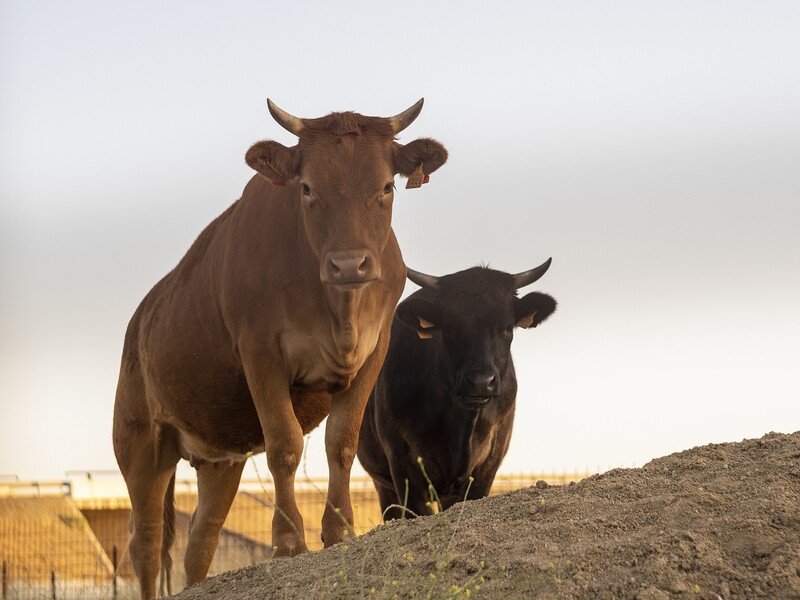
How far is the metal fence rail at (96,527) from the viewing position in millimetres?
17031

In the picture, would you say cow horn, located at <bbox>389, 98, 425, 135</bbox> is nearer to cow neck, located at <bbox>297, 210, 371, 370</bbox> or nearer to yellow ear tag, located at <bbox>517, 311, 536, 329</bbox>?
cow neck, located at <bbox>297, 210, 371, 370</bbox>

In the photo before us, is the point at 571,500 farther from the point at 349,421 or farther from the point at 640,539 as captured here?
the point at 349,421

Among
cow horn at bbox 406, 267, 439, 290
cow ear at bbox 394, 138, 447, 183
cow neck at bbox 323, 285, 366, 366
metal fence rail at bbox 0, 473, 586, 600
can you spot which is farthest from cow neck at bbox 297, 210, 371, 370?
metal fence rail at bbox 0, 473, 586, 600

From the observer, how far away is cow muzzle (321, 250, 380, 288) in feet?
20.2

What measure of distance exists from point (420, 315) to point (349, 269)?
11.3 ft

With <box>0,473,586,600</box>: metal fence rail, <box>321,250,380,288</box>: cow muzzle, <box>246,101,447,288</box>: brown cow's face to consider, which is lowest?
<box>0,473,586,600</box>: metal fence rail

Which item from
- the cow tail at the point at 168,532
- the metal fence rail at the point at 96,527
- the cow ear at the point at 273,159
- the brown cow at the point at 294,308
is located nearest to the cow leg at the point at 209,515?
the cow tail at the point at 168,532

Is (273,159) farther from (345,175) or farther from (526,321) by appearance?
(526,321)

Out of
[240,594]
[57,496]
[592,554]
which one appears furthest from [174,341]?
[57,496]

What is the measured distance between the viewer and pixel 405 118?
23.1ft

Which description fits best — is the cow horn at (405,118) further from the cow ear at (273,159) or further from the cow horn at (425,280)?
the cow horn at (425,280)

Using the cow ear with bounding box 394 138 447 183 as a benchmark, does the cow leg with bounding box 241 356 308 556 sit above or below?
below

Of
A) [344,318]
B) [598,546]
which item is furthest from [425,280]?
[598,546]

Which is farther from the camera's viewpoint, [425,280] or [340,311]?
[425,280]
